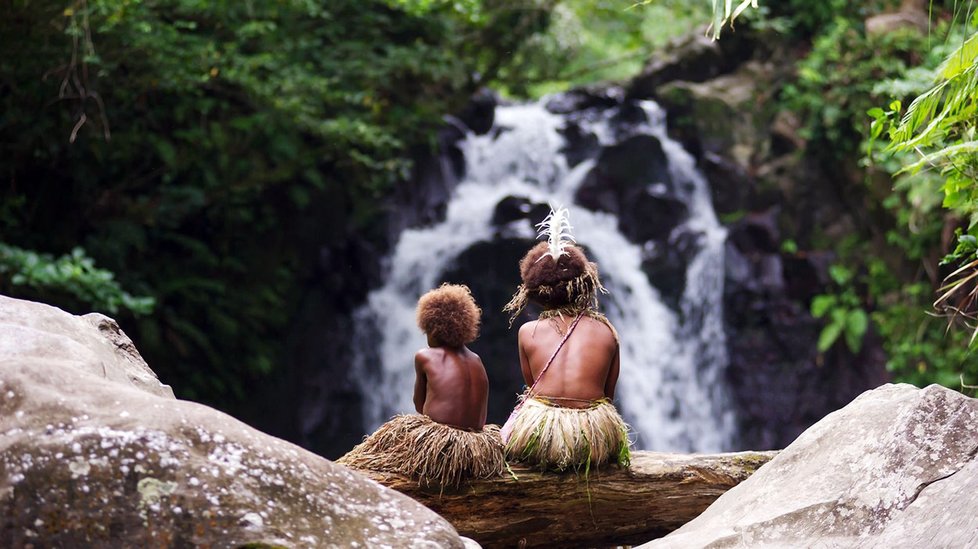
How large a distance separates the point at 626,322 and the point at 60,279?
7.19 meters

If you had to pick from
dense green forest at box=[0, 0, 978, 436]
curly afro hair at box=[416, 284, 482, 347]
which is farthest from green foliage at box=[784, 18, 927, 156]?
curly afro hair at box=[416, 284, 482, 347]

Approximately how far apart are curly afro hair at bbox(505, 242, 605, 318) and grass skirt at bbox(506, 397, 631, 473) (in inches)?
21.5

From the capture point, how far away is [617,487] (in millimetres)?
4859

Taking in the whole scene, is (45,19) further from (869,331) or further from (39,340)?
(869,331)

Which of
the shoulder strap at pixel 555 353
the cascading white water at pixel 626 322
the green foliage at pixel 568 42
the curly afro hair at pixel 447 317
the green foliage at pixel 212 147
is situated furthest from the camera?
the green foliage at pixel 568 42

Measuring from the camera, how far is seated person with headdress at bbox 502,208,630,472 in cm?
475

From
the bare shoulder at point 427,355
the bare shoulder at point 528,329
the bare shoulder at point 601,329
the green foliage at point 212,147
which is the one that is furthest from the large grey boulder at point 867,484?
the green foliage at point 212,147

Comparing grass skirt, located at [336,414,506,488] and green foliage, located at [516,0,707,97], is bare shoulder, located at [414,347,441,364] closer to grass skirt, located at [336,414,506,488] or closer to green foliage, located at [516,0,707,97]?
grass skirt, located at [336,414,506,488]

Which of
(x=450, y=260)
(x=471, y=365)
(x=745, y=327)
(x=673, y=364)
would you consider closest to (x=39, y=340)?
(x=471, y=365)

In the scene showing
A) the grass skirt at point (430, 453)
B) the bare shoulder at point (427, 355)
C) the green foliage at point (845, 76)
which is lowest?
the grass skirt at point (430, 453)

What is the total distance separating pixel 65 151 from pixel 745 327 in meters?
8.91

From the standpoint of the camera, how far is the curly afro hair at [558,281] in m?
5.00

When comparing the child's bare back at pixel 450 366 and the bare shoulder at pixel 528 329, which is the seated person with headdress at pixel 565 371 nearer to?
the bare shoulder at pixel 528 329

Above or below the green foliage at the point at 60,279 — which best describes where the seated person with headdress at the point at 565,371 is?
below
